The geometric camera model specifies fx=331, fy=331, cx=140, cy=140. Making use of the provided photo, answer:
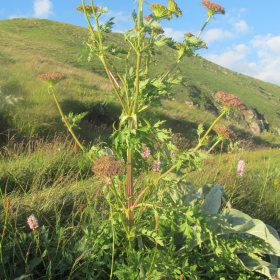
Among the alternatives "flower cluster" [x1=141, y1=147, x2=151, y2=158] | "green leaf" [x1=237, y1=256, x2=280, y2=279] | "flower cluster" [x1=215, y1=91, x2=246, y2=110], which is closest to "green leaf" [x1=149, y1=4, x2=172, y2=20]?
"flower cluster" [x1=215, y1=91, x2=246, y2=110]

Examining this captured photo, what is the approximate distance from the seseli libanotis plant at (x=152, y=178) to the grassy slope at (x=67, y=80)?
270 millimetres

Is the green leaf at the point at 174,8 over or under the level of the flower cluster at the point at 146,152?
over

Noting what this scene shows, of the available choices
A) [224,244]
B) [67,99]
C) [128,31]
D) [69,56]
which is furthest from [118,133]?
[69,56]

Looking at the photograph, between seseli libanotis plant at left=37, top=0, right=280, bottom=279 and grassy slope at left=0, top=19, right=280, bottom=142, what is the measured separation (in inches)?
10.6

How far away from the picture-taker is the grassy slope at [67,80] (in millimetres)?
9148

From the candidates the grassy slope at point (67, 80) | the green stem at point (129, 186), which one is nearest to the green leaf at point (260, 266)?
the green stem at point (129, 186)

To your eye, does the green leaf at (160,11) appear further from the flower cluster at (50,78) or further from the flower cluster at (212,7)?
the flower cluster at (50,78)

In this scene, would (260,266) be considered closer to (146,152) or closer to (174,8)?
(146,152)

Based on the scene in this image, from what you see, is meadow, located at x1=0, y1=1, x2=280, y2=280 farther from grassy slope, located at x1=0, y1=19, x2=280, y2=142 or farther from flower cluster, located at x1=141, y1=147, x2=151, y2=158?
grassy slope, located at x1=0, y1=19, x2=280, y2=142

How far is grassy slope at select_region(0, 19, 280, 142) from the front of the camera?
9.15 metres

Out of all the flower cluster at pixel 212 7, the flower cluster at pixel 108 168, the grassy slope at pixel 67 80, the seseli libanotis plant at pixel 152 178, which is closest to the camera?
the flower cluster at pixel 108 168

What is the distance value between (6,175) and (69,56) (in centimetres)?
3900

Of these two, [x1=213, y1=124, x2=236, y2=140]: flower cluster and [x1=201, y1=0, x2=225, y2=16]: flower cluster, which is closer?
[x1=213, y1=124, x2=236, y2=140]: flower cluster

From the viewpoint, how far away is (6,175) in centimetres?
463
